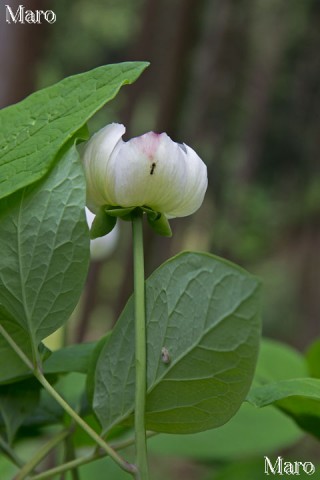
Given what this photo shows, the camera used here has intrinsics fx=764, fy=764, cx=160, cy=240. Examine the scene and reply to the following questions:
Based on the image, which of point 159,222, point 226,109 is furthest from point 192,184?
point 226,109

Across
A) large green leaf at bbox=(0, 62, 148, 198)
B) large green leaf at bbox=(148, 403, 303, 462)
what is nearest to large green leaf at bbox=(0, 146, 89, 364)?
large green leaf at bbox=(0, 62, 148, 198)

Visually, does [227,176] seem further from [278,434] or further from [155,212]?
[155,212]

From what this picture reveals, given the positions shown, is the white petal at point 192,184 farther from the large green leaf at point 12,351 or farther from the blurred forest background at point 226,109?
the blurred forest background at point 226,109

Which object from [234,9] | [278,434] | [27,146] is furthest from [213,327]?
[234,9]

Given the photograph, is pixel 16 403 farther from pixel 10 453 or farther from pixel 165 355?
pixel 165 355

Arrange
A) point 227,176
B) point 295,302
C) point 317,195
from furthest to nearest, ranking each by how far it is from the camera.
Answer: point 317,195 → point 295,302 → point 227,176

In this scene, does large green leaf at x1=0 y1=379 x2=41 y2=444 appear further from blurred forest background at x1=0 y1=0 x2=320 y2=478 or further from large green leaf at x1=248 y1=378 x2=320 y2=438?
blurred forest background at x1=0 y1=0 x2=320 y2=478
